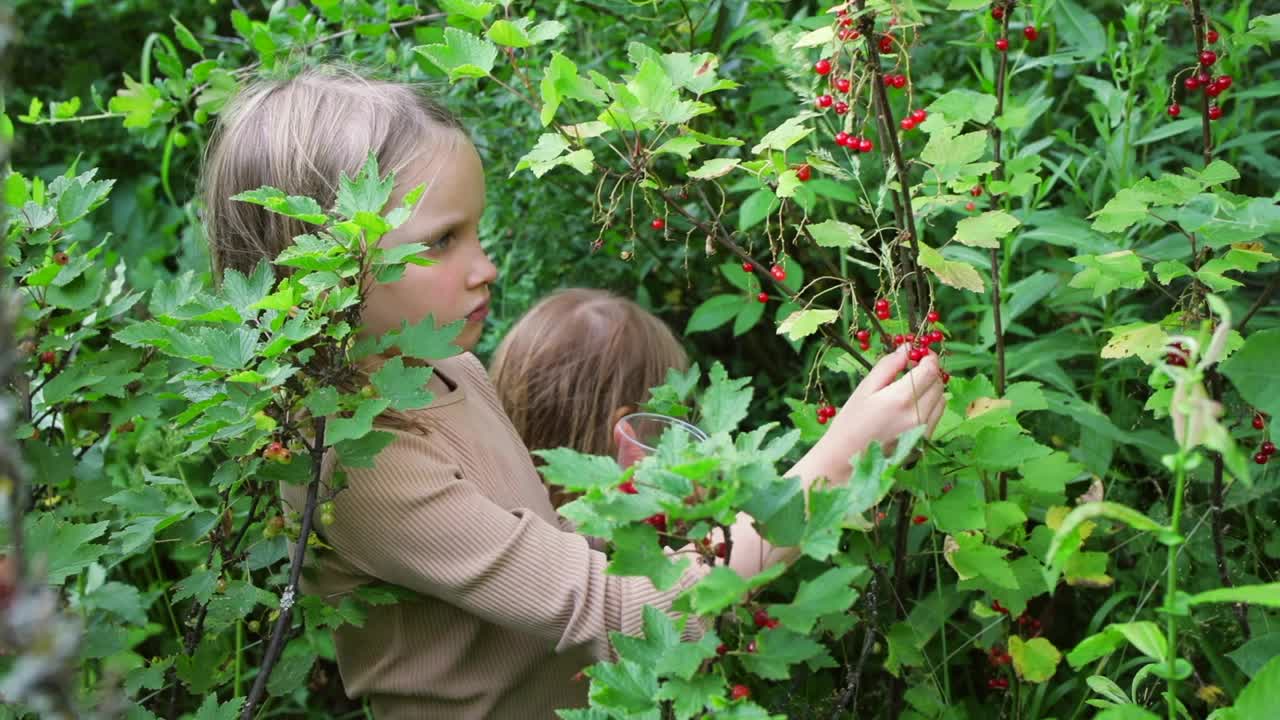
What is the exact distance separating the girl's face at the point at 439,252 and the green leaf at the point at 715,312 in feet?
2.15

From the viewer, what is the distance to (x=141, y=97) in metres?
2.19

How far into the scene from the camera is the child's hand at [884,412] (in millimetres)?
1293

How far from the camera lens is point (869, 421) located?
4.27 ft

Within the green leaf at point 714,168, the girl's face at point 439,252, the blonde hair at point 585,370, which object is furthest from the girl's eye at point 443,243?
the blonde hair at point 585,370

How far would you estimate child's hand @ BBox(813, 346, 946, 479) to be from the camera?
4.24 ft

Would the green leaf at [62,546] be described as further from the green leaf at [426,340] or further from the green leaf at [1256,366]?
the green leaf at [1256,366]

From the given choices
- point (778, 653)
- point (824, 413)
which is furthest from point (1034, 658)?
point (778, 653)

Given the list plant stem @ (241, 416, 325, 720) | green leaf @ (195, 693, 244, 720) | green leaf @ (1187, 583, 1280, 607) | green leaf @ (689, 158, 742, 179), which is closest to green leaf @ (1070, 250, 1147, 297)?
green leaf @ (689, 158, 742, 179)

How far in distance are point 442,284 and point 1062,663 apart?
3.83 ft

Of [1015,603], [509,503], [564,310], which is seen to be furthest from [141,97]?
[1015,603]

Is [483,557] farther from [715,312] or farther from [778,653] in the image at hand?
[715,312]

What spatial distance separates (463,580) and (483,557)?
1.5 inches

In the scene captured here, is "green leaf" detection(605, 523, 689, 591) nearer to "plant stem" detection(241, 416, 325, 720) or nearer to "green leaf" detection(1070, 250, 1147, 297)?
"plant stem" detection(241, 416, 325, 720)

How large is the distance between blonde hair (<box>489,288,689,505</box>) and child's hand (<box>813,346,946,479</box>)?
3.28ft
